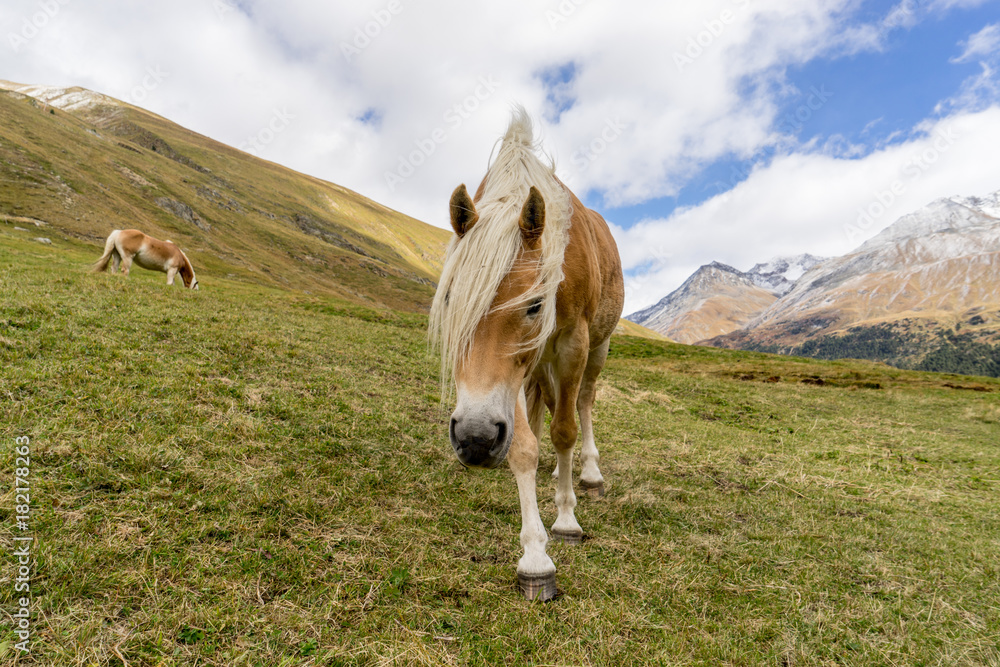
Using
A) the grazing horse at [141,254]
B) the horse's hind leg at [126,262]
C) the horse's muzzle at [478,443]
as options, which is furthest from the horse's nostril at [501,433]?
the horse's hind leg at [126,262]

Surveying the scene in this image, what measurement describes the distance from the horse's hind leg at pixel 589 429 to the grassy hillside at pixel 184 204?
3.20 meters

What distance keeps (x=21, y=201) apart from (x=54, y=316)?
44.2m

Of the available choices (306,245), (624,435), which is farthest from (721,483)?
(306,245)

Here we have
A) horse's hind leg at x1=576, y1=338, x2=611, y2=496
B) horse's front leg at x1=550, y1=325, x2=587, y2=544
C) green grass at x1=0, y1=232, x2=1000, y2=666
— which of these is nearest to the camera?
green grass at x1=0, y1=232, x2=1000, y2=666

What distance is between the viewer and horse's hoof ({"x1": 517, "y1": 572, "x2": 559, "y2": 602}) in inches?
127

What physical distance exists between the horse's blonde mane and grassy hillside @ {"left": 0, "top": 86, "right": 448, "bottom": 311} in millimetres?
342

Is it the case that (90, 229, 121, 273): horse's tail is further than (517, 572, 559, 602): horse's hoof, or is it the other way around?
A: (90, 229, 121, 273): horse's tail

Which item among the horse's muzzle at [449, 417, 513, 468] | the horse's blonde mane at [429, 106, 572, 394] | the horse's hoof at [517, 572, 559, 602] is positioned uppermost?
the horse's blonde mane at [429, 106, 572, 394]

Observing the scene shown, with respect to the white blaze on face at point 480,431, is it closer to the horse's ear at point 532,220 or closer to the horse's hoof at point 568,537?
the horse's ear at point 532,220

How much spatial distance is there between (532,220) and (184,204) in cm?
7920

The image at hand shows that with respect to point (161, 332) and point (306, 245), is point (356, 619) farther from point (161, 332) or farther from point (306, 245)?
point (306, 245)

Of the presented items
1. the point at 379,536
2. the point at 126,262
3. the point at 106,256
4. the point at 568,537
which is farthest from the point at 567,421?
the point at 126,262

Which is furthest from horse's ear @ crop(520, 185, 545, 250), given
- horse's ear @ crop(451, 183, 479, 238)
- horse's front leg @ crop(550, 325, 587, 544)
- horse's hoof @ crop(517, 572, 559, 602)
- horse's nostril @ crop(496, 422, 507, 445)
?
horse's hoof @ crop(517, 572, 559, 602)

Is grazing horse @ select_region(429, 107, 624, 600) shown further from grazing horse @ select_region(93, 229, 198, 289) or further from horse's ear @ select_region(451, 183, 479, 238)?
grazing horse @ select_region(93, 229, 198, 289)
